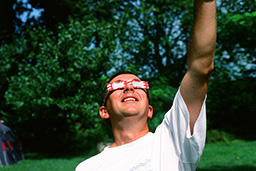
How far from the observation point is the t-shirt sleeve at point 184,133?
4.63 ft

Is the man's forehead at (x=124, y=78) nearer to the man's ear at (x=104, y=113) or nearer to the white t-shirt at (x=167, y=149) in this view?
the man's ear at (x=104, y=113)

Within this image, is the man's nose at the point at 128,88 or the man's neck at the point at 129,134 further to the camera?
the man's nose at the point at 128,88

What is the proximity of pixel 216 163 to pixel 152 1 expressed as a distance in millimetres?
9923

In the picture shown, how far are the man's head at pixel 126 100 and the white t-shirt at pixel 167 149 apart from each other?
0.22 m

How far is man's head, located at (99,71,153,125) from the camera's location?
6.69ft

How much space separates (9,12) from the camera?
16531 millimetres

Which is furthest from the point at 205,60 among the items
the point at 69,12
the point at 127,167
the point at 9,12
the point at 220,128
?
the point at 220,128

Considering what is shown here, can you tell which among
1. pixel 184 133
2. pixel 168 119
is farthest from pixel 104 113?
pixel 184 133

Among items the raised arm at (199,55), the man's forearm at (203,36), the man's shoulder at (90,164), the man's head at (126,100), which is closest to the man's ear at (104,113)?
the man's head at (126,100)

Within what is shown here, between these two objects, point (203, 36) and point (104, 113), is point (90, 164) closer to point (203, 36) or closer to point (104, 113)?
point (104, 113)

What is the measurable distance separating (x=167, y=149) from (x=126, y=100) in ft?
2.09

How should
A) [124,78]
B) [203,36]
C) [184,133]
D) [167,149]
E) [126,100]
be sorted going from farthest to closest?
[124,78], [126,100], [167,149], [184,133], [203,36]

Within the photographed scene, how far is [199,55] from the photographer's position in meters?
1.34

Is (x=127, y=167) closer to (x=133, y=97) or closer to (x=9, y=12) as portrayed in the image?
(x=133, y=97)
